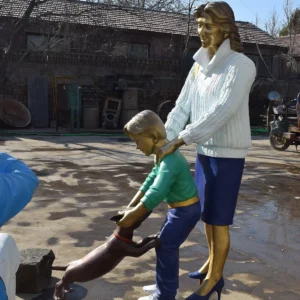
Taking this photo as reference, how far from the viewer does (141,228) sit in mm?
5074

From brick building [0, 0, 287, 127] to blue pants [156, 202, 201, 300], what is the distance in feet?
46.1

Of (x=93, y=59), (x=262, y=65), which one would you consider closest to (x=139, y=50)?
(x=93, y=59)

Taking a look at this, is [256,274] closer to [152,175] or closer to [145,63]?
[152,175]

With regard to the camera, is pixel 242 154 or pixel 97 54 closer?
pixel 242 154

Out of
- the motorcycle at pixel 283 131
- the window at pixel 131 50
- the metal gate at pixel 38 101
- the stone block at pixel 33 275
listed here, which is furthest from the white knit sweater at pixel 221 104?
the window at pixel 131 50

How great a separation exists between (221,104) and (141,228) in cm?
260

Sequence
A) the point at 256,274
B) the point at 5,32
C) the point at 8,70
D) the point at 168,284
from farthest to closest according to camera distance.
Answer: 1. the point at 5,32
2. the point at 8,70
3. the point at 256,274
4. the point at 168,284

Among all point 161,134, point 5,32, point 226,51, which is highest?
point 5,32

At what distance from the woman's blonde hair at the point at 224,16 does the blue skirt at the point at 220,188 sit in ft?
2.30

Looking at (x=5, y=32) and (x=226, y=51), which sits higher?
(x=5, y=32)

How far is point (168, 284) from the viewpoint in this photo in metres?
2.77

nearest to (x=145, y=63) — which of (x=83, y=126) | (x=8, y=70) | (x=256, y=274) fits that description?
(x=83, y=126)

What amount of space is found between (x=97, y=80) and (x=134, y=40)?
467cm

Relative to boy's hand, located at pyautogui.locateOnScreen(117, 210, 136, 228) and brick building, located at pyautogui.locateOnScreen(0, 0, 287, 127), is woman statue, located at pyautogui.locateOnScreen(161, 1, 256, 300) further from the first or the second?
brick building, located at pyautogui.locateOnScreen(0, 0, 287, 127)
